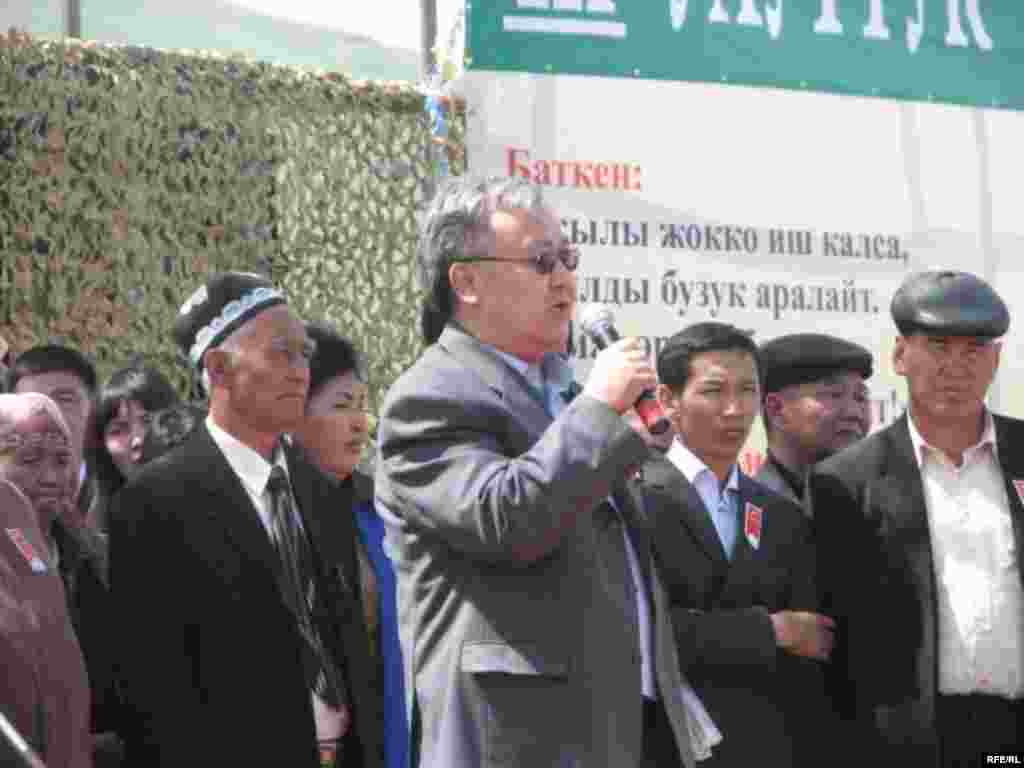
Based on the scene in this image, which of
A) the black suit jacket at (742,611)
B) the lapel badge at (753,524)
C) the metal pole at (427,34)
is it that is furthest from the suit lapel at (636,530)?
the metal pole at (427,34)

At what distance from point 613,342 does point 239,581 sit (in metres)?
1.19

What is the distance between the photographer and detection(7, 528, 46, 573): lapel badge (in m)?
3.92

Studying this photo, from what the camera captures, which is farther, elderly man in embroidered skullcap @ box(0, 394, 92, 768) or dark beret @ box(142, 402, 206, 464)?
dark beret @ box(142, 402, 206, 464)

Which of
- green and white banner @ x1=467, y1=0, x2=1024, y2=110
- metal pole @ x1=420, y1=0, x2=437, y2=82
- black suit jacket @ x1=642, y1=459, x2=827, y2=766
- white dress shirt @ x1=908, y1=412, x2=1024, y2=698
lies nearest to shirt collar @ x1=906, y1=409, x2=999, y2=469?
white dress shirt @ x1=908, y1=412, x2=1024, y2=698

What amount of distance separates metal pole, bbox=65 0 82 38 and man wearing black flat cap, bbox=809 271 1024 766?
3623 mm

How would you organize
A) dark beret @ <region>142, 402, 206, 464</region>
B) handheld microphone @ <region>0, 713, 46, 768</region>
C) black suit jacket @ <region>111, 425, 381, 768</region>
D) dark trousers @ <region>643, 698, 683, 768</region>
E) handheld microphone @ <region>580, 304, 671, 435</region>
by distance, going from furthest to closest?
dark beret @ <region>142, 402, 206, 464</region>
black suit jacket @ <region>111, 425, 381, 768</region>
dark trousers @ <region>643, 698, 683, 768</region>
handheld microphone @ <region>580, 304, 671, 435</region>
handheld microphone @ <region>0, 713, 46, 768</region>

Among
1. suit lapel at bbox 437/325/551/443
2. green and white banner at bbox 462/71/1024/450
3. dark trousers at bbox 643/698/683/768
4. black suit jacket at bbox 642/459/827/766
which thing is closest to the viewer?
suit lapel at bbox 437/325/551/443

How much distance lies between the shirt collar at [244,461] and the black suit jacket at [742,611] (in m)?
0.93

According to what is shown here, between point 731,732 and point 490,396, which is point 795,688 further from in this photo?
point 490,396

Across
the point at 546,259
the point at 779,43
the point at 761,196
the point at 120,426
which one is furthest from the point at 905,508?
the point at 761,196

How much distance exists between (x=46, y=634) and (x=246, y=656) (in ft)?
1.44

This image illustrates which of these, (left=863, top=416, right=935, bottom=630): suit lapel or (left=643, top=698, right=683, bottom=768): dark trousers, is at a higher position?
(left=863, top=416, right=935, bottom=630): suit lapel

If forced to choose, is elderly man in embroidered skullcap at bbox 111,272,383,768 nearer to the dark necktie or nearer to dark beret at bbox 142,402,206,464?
the dark necktie

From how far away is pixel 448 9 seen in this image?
246 inches
